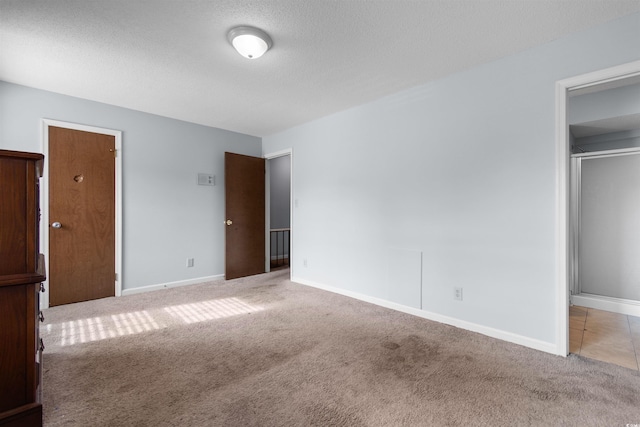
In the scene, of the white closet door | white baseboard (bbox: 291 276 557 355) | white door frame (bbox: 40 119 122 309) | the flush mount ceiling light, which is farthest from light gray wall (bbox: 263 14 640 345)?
white door frame (bbox: 40 119 122 309)

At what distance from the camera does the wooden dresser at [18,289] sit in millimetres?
1363

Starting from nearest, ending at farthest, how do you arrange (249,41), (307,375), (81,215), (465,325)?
(307,375)
(249,41)
(465,325)
(81,215)

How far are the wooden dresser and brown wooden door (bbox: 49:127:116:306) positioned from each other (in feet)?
8.29

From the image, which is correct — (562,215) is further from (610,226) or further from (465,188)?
(610,226)

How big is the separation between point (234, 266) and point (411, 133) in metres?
3.40

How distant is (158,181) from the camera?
417 cm

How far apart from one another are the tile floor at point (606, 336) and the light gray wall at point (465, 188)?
1.30 feet

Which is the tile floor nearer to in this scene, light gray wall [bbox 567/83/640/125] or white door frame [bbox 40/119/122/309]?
light gray wall [bbox 567/83/640/125]

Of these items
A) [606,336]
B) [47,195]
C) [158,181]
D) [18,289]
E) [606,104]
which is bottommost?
[606,336]

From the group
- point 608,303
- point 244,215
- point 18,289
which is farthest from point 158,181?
point 608,303

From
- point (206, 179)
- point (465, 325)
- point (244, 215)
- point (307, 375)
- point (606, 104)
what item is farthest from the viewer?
point (244, 215)

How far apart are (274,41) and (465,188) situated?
7.08 feet

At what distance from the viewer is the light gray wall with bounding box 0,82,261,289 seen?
11.0ft

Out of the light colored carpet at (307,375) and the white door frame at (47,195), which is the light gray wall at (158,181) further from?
the light colored carpet at (307,375)
